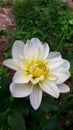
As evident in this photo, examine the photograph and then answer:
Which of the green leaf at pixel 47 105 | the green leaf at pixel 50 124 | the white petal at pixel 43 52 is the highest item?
the white petal at pixel 43 52

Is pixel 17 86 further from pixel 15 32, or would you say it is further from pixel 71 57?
pixel 15 32

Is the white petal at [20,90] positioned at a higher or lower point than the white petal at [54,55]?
lower

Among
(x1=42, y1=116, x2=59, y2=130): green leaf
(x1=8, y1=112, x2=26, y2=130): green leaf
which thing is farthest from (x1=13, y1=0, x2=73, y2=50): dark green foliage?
(x1=8, y1=112, x2=26, y2=130): green leaf

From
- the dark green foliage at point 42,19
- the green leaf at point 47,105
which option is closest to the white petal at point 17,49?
the green leaf at point 47,105

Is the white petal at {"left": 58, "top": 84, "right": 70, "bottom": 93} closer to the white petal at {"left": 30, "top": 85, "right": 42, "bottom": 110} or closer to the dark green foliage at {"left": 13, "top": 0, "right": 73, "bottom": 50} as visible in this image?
the white petal at {"left": 30, "top": 85, "right": 42, "bottom": 110}

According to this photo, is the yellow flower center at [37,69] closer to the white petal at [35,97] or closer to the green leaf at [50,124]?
the white petal at [35,97]

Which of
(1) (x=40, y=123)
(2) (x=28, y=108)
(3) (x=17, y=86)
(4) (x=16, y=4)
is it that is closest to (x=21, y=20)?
(4) (x=16, y=4)
